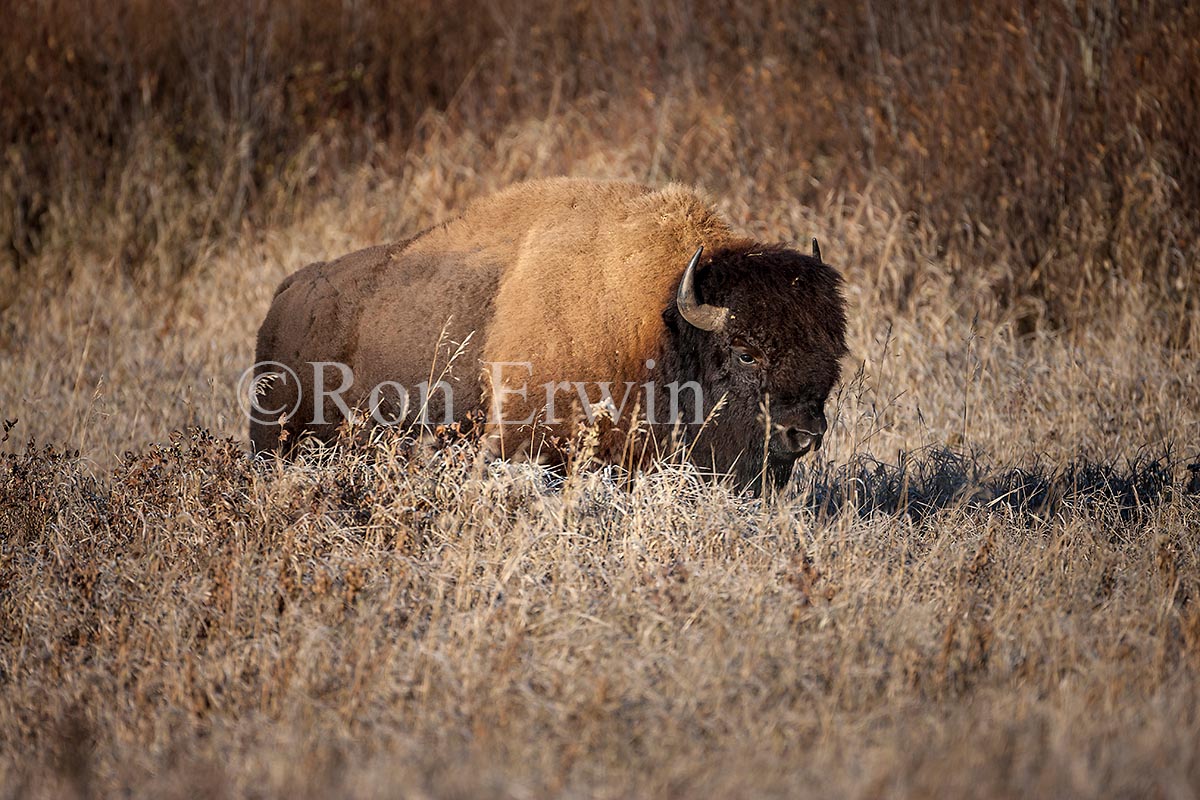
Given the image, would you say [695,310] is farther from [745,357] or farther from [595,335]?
[595,335]

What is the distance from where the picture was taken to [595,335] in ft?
18.5

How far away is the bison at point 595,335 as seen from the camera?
5.40m

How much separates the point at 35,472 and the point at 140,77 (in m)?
8.49

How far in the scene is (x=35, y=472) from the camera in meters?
5.27

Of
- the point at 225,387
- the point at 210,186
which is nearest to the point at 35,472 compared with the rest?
the point at 225,387

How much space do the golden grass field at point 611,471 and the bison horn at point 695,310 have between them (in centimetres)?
75

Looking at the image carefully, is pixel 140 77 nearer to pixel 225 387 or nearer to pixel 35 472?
pixel 225 387

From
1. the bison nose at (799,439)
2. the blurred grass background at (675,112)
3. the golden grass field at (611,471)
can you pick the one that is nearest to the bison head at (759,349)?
the bison nose at (799,439)

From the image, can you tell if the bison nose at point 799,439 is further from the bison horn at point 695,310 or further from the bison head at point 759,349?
the bison horn at point 695,310

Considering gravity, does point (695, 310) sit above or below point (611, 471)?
above

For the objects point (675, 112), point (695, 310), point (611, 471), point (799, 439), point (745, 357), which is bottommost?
point (611, 471)

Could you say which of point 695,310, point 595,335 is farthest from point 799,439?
point 595,335

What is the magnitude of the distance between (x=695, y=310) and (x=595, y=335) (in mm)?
512

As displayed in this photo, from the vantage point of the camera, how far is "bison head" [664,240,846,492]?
5.34 metres
